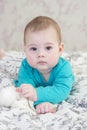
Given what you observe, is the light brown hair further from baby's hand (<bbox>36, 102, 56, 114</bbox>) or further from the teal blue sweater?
baby's hand (<bbox>36, 102, 56, 114</bbox>)

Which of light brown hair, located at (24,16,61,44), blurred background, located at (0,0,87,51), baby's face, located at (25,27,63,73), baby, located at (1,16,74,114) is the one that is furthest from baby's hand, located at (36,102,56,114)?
blurred background, located at (0,0,87,51)

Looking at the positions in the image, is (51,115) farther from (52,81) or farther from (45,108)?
(52,81)

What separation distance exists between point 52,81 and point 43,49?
177 millimetres

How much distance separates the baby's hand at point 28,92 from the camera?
4.52ft

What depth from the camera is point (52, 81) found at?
61.5 inches

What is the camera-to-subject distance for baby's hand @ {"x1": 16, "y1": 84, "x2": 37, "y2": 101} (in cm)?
138

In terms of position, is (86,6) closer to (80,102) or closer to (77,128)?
(80,102)

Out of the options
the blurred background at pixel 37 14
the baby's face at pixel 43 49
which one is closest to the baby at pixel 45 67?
the baby's face at pixel 43 49

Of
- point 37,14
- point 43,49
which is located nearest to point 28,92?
point 43,49

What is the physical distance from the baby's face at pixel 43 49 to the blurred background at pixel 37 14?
2.81 ft

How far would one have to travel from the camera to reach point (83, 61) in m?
1.92

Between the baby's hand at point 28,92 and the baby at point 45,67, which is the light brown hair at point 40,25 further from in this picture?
the baby's hand at point 28,92

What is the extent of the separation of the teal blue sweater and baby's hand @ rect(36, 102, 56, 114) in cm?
4

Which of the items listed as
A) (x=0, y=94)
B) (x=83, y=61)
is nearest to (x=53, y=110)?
(x=0, y=94)
